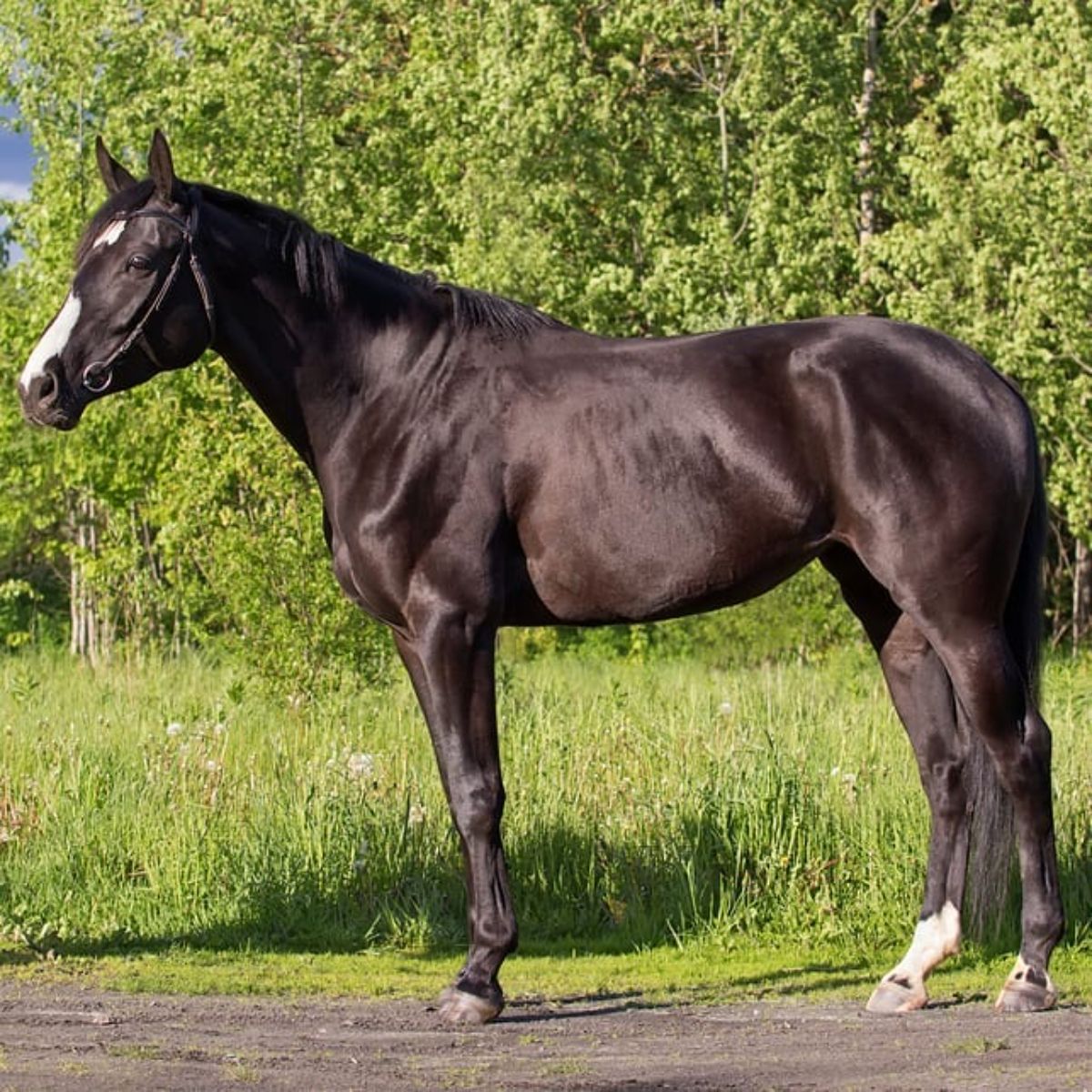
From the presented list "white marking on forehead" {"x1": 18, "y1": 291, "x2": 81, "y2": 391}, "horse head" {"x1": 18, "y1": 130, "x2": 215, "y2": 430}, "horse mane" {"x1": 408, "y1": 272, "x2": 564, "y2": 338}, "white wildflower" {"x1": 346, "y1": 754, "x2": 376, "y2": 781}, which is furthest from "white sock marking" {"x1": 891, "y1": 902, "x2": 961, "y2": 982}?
"white marking on forehead" {"x1": 18, "y1": 291, "x2": 81, "y2": 391}

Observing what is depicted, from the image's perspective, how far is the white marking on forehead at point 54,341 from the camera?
5.65m

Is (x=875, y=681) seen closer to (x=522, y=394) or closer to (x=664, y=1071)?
(x=522, y=394)

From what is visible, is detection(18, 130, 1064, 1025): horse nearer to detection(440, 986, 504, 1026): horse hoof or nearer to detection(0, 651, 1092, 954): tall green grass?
detection(440, 986, 504, 1026): horse hoof

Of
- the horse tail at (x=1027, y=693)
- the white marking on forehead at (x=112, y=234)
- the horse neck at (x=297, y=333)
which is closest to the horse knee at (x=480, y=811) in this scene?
the horse neck at (x=297, y=333)

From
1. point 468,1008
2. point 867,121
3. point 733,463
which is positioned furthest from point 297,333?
point 867,121

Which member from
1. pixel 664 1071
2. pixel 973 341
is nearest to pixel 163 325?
pixel 664 1071

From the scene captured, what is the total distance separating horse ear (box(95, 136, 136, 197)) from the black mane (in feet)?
0.41

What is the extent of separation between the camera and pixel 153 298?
5793 millimetres

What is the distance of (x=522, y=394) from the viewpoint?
5941mm

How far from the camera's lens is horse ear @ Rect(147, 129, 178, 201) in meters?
5.73

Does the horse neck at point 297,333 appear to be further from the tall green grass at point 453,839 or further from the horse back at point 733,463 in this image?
the tall green grass at point 453,839

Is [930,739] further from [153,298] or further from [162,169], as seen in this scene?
[162,169]

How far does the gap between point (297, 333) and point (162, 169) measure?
70cm

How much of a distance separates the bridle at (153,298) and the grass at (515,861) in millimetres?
2094
